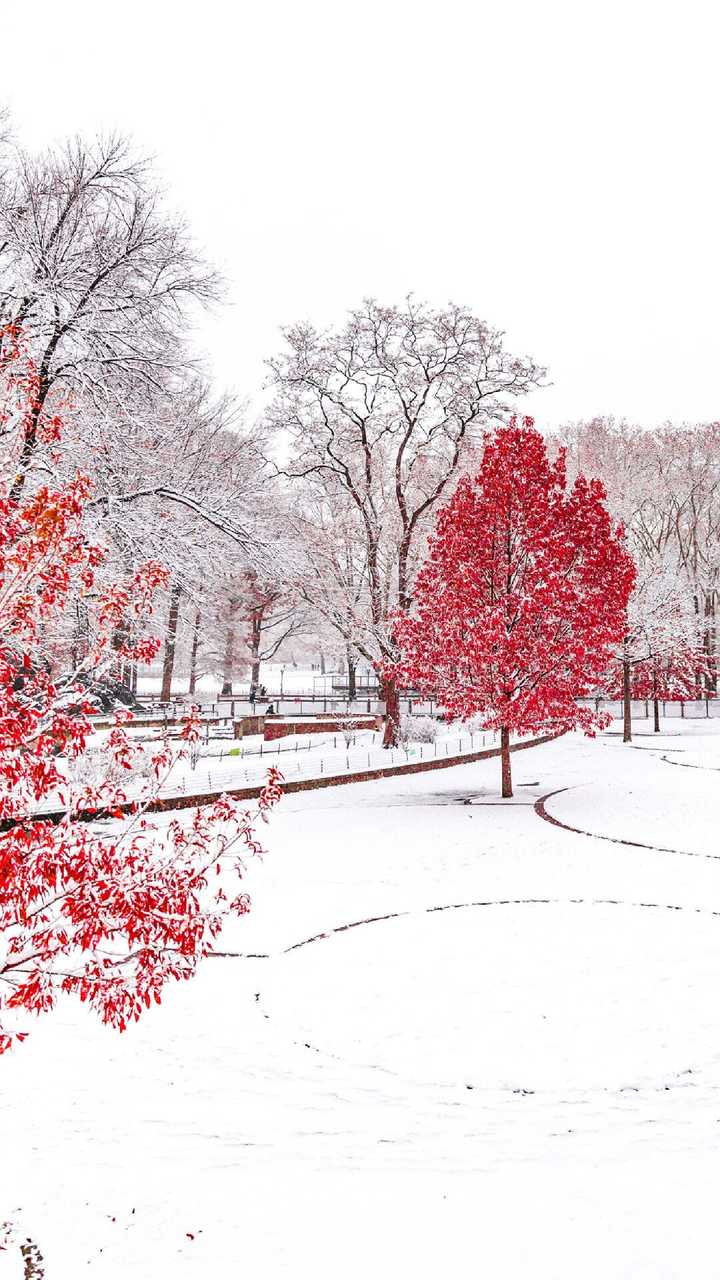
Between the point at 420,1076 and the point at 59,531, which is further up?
the point at 59,531

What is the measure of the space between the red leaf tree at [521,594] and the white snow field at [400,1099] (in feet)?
20.7

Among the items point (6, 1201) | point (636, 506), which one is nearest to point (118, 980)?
point (6, 1201)

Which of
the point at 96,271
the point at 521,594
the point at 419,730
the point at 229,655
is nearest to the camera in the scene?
the point at 96,271

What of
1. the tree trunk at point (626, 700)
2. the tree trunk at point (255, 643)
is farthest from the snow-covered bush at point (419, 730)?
the tree trunk at point (255, 643)

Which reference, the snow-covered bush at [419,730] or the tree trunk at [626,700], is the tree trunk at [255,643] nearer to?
the snow-covered bush at [419,730]

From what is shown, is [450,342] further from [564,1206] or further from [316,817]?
[564,1206]

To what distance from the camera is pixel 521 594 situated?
17344mm

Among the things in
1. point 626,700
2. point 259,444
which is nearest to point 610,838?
point 259,444

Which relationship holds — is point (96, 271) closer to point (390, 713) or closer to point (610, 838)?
point (610, 838)

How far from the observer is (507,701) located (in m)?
17.3

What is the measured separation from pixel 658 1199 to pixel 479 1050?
7.01ft

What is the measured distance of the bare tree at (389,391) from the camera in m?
26.1

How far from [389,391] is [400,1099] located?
23733mm

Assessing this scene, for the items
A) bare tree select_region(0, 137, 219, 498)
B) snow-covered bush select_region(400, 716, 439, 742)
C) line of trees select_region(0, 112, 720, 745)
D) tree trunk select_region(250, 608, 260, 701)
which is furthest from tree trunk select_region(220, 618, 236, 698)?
bare tree select_region(0, 137, 219, 498)
